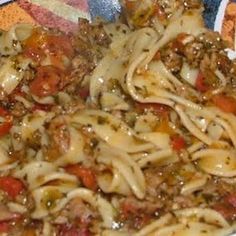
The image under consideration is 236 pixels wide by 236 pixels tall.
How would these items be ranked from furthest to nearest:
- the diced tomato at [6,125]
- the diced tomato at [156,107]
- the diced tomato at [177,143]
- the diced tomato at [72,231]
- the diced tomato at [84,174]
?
the diced tomato at [6,125] < the diced tomato at [156,107] < the diced tomato at [177,143] < the diced tomato at [84,174] < the diced tomato at [72,231]

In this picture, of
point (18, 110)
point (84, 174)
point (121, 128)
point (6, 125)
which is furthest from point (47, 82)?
point (84, 174)

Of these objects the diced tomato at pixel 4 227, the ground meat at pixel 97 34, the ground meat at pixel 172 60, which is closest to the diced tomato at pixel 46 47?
the ground meat at pixel 97 34

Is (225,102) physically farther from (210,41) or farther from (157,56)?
(157,56)

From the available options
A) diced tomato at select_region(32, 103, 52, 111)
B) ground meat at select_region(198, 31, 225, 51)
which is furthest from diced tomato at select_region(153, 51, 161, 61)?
diced tomato at select_region(32, 103, 52, 111)

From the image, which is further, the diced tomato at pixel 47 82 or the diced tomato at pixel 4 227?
the diced tomato at pixel 47 82

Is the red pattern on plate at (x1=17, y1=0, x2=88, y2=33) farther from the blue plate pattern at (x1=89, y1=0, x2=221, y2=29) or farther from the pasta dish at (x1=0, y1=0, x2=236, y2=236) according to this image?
the pasta dish at (x1=0, y1=0, x2=236, y2=236)

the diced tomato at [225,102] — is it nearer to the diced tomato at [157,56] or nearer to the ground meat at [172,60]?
the ground meat at [172,60]
